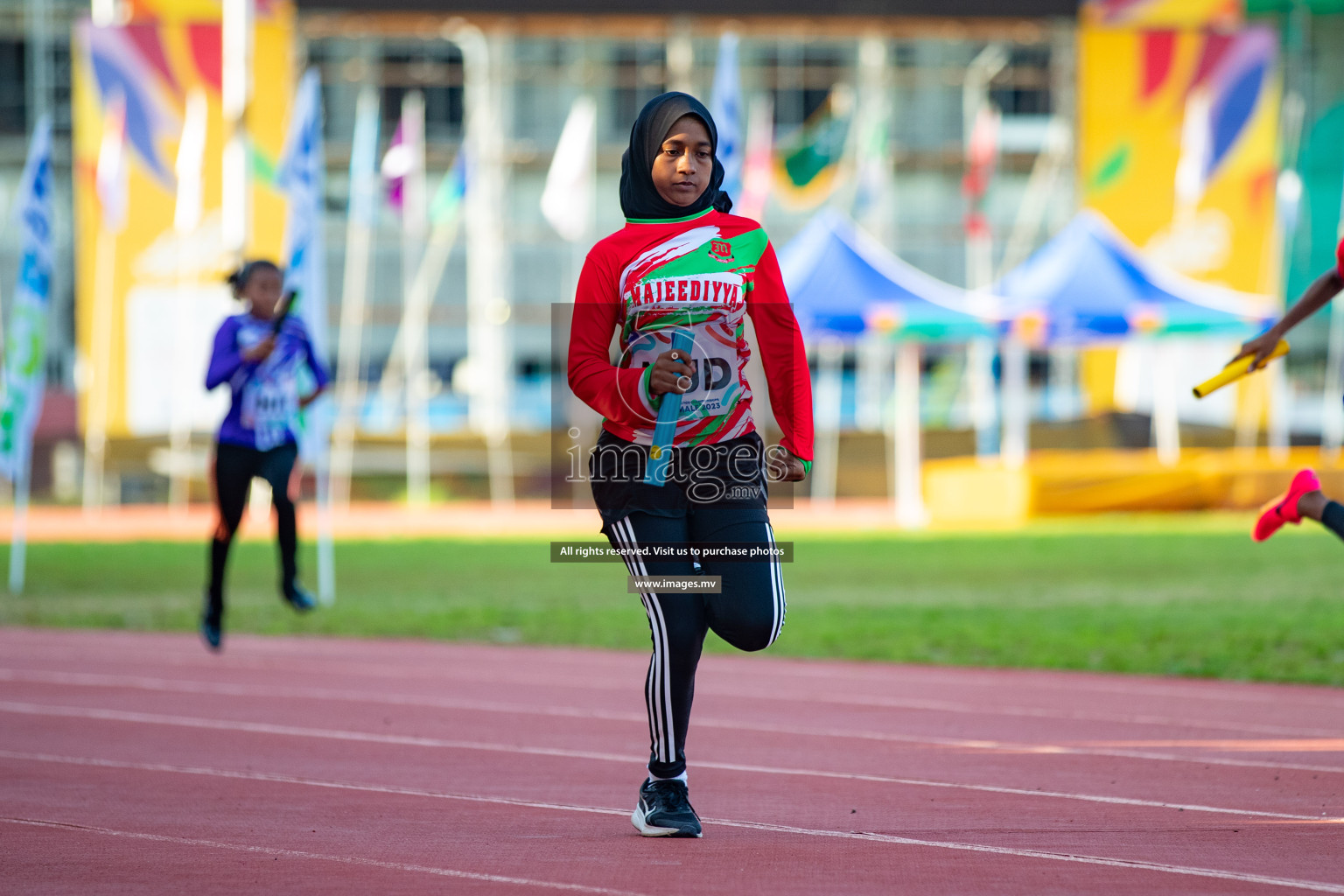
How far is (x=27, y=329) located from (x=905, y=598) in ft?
24.4

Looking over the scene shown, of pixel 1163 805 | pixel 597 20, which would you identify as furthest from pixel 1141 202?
pixel 1163 805

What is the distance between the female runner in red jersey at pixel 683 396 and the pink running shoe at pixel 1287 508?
221 cm

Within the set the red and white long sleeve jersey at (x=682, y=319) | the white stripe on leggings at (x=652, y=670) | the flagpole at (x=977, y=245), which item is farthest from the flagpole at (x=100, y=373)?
the red and white long sleeve jersey at (x=682, y=319)

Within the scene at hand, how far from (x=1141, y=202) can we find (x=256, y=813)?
3265 centimetres

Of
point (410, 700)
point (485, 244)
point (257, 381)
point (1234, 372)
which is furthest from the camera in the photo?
point (485, 244)

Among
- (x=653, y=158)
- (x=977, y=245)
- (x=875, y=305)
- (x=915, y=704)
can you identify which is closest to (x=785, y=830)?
(x=653, y=158)

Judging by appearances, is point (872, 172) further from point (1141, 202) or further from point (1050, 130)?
point (1050, 130)

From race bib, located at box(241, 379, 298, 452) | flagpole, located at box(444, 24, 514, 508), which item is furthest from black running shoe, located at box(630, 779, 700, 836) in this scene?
flagpole, located at box(444, 24, 514, 508)

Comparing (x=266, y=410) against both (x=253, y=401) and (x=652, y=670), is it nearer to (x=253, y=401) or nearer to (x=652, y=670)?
(x=253, y=401)

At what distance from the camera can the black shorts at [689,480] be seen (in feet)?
14.0

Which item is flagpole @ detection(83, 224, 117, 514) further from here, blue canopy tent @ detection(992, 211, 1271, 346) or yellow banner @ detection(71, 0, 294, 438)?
blue canopy tent @ detection(992, 211, 1271, 346)

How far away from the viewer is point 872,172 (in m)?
30.6

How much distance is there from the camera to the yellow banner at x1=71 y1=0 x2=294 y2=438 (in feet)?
104

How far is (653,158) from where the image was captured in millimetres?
4270
